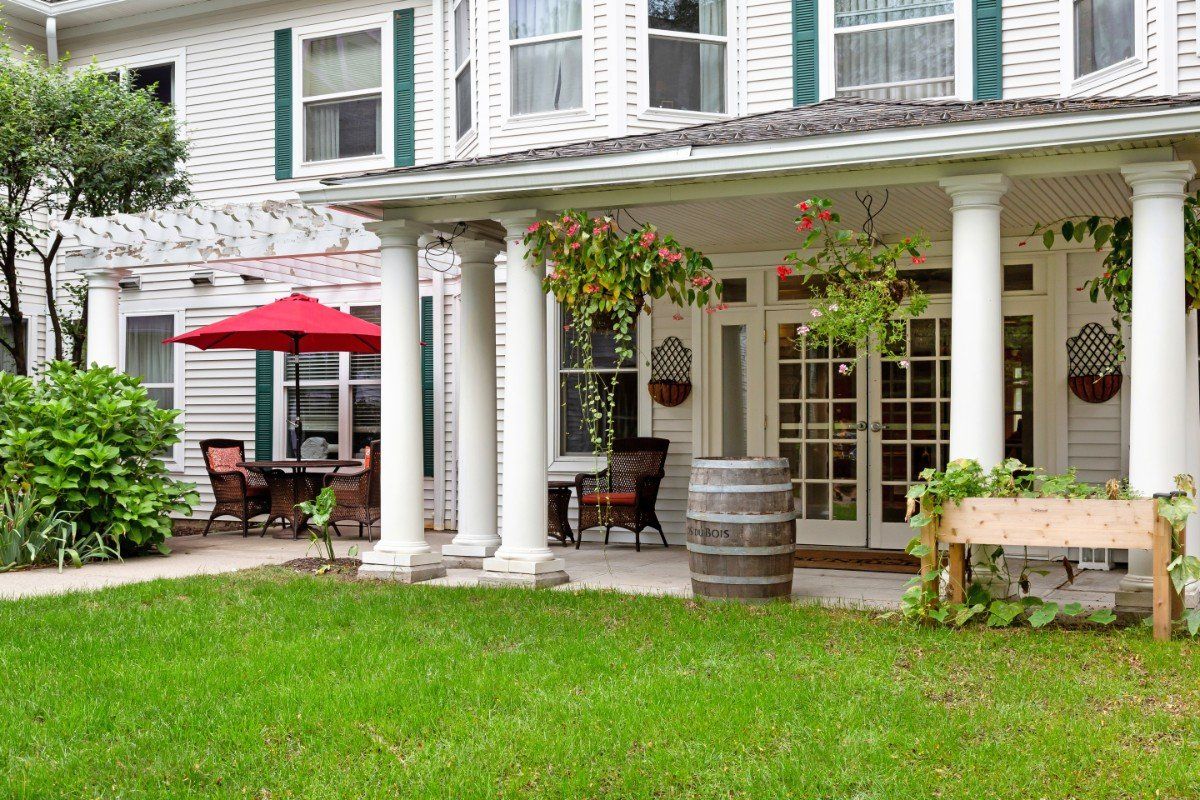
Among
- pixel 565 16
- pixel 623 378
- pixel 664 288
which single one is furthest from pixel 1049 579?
pixel 565 16

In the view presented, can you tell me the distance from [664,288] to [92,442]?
472 cm

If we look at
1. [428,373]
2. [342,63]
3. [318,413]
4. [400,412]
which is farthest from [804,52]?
[318,413]

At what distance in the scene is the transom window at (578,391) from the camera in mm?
10258

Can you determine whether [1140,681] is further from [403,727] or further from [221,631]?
[221,631]

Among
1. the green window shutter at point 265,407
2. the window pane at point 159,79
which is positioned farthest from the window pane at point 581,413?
the window pane at point 159,79

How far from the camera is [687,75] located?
9758 mm

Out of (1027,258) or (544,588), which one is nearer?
(544,588)

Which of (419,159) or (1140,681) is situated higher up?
(419,159)

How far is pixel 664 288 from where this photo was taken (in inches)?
278

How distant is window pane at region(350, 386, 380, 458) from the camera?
11664mm

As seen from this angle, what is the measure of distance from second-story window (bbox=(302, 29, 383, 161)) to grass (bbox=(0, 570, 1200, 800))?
261 inches

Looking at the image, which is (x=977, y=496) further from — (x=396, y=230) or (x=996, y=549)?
(x=396, y=230)

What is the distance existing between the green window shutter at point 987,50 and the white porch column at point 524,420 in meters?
4.24

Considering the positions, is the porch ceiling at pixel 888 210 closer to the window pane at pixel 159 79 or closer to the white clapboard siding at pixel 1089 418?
the white clapboard siding at pixel 1089 418
